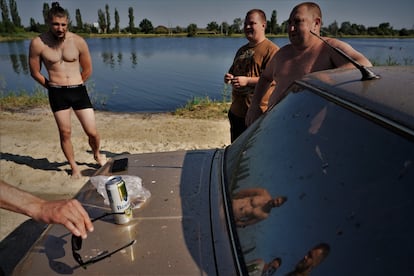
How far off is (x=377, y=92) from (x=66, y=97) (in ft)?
12.9

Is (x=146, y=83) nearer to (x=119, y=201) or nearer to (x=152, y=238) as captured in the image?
(x=119, y=201)

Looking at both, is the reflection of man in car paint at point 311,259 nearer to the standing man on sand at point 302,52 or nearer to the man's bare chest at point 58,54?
the standing man on sand at point 302,52

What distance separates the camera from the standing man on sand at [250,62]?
366cm

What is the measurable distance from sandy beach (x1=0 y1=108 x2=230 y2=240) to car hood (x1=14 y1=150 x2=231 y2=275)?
7.47 feet

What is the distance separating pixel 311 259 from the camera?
1002mm

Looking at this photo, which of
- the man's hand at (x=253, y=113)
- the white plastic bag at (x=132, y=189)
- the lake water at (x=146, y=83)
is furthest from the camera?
the lake water at (x=146, y=83)

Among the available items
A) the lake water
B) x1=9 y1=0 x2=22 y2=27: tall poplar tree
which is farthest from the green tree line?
the lake water

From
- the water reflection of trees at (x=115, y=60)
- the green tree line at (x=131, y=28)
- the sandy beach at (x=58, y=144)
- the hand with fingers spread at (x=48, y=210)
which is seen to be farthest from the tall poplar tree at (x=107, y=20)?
the hand with fingers spread at (x=48, y=210)

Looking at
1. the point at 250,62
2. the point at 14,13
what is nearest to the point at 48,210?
the point at 250,62

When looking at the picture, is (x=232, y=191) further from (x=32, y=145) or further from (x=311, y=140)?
(x=32, y=145)

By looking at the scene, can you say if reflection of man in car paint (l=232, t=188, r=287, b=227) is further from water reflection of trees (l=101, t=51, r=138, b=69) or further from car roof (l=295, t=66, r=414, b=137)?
water reflection of trees (l=101, t=51, r=138, b=69)

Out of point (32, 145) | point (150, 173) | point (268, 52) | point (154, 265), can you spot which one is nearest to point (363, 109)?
point (154, 265)

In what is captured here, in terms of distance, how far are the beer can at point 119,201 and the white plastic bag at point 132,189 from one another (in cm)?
11

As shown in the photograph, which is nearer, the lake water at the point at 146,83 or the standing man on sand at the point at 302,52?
the standing man on sand at the point at 302,52
